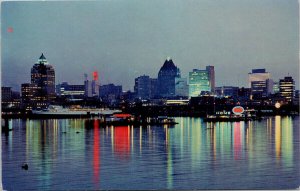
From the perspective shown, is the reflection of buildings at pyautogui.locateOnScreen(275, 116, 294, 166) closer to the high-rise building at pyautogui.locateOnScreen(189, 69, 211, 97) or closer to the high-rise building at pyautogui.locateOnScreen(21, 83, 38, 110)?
the high-rise building at pyautogui.locateOnScreen(189, 69, 211, 97)

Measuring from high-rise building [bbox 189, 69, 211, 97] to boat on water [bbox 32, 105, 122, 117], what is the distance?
20.7 feet

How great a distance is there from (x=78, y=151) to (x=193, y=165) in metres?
2.38

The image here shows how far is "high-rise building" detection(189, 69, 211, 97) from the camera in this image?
470 inches

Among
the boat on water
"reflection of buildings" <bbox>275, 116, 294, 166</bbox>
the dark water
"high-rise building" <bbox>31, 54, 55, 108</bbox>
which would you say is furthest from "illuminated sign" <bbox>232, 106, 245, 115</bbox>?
the dark water

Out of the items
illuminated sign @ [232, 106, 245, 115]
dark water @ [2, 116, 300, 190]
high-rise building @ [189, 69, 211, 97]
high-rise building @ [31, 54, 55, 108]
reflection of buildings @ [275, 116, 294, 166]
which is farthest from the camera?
illuminated sign @ [232, 106, 245, 115]

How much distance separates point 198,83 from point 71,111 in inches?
408

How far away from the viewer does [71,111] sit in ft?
76.1

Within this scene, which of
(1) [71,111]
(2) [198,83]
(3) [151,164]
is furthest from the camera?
(1) [71,111]

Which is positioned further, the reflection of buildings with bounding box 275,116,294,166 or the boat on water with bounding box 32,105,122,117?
the boat on water with bounding box 32,105,122,117

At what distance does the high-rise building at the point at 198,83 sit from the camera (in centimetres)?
1194

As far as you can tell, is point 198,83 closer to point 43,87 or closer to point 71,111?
point 43,87

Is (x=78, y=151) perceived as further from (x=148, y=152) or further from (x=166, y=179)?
(x=166, y=179)

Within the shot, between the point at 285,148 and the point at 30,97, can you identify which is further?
the point at 30,97

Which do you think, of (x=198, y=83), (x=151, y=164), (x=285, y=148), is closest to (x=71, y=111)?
(x=198, y=83)
